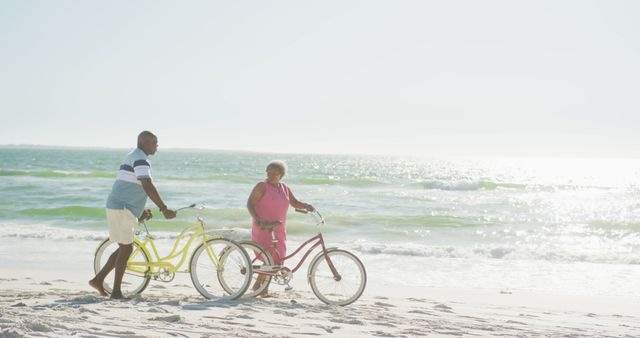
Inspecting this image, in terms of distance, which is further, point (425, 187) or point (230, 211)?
point (425, 187)

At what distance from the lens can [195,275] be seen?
253 inches

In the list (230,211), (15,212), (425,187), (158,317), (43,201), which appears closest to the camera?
(158,317)

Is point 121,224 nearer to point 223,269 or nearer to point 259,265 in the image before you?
point 223,269

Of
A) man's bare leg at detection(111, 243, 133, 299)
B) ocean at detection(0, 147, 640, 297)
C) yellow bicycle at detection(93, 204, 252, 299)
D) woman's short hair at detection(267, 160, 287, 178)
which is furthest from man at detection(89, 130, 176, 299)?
ocean at detection(0, 147, 640, 297)

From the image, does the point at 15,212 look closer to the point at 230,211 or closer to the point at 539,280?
the point at 230,211

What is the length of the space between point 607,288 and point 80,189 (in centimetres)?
2740

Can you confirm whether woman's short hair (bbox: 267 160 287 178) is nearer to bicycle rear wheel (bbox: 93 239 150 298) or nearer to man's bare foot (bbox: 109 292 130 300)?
bicycle rear wheel (bbox: 93 239 150 298)

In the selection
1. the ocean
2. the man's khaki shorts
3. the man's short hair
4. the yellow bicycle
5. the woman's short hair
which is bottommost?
the ocean

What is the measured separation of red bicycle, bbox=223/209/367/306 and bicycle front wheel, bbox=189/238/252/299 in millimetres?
154

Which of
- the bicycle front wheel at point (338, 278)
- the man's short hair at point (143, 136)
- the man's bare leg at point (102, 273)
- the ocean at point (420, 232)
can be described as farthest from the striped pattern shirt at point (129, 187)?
the ocean at point (420, 232)

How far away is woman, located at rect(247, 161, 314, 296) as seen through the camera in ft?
22.2

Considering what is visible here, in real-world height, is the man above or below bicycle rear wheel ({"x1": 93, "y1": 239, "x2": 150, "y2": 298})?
above

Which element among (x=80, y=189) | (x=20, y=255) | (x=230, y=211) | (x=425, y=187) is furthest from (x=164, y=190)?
(x=20, y=255)

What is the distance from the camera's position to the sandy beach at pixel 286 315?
4847mm
